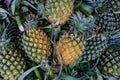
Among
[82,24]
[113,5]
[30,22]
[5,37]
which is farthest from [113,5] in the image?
[5,37]

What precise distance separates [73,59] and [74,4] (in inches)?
9.9

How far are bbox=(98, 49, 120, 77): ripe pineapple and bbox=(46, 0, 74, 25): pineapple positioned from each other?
0.85 feet

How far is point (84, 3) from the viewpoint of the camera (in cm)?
142

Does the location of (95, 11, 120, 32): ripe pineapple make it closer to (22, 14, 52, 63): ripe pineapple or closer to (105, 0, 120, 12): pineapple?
(105, 0, 120, 12): pineapple

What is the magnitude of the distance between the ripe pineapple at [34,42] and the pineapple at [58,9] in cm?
8

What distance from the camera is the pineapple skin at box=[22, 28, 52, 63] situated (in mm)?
1293

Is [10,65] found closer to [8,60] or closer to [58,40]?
[8,60]

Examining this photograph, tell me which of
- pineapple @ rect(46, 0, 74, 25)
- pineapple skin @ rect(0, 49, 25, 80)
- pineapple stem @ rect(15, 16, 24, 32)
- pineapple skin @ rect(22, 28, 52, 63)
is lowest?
pineapple skin @ rect(0, 49, 25, 80)

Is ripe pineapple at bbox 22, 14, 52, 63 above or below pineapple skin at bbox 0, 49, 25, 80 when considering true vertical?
above

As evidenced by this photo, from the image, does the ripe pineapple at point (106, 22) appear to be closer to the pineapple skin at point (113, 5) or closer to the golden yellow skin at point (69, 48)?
the pineapple skin at point (113, 5)

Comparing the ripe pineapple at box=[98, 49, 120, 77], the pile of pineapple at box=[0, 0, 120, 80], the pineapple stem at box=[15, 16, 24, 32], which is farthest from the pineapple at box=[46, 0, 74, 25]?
the ripe pineapple at box=[98, 49, 120, 77]

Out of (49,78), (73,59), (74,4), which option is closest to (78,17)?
(74,4)

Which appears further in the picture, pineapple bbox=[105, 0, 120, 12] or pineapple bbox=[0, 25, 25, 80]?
pineapple bbox=[105, 0, 120, 12]

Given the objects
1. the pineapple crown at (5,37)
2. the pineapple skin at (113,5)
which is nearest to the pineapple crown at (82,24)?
the pineapple skin at (113,5)
